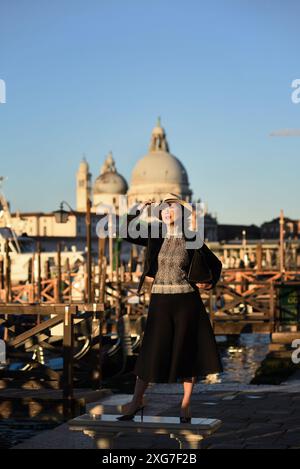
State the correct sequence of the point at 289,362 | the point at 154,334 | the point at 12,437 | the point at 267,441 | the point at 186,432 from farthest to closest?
1. the point at 289,362
2. the point at 12,437
3. the point at 267,441
4. the point at 154,334
5. the point at 186,432

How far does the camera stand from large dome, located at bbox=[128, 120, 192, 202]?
610 ft

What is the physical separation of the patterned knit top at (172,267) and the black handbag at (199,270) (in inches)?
2.3

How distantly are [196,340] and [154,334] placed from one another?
1.07 feet

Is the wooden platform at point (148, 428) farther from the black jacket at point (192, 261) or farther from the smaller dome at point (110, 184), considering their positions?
the smaller dome at point (110, 184)

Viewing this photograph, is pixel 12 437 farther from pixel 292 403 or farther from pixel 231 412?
pixel 292 403

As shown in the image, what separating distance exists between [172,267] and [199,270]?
21 cm

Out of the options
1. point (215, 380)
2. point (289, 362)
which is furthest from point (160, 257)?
point (215, 380)

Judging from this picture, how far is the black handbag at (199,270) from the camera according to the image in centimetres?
771

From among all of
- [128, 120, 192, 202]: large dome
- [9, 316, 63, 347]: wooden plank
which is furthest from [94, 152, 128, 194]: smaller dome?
[9, 316, 63, 347]: wooden plank

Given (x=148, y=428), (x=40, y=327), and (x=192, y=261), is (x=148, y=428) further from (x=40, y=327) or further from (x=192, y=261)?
(x=40, y=327)

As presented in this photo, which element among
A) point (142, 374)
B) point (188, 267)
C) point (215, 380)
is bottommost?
point (215, 380)

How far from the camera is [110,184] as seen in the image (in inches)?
7692

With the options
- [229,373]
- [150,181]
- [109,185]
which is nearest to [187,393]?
[229,373]
